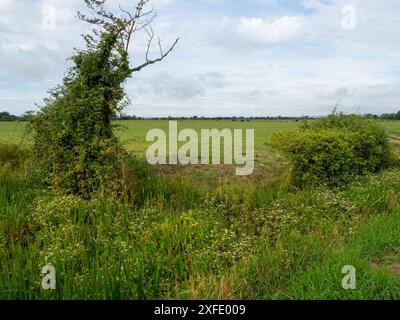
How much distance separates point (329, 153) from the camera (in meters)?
11.2

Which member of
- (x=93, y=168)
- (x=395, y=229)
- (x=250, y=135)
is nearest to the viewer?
(x=395, y=229)

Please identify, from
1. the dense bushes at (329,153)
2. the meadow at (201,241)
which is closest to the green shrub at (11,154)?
the meadow at (201,241)

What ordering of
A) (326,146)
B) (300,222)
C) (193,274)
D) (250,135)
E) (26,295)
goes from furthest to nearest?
(250,135) → (326,146) → (300,222) → (193,274) → (26,295)

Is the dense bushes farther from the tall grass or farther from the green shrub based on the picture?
the green shrub

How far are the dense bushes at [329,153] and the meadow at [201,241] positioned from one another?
0.63 metres

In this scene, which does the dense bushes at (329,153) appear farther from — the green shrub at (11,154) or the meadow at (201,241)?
the green shrub at (11,154)

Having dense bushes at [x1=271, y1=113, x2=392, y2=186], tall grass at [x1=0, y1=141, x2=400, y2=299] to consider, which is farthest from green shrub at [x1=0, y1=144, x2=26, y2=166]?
dense bushes at [x1=271, y1=113, x2=392, y2=186]

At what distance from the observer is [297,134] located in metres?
11.8

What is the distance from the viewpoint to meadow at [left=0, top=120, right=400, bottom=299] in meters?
5.14

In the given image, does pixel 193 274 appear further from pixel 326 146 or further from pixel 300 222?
pixel 326 146

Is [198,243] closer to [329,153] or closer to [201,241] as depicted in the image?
[201,241]

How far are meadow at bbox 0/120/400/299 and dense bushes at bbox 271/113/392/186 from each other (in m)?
0.63
